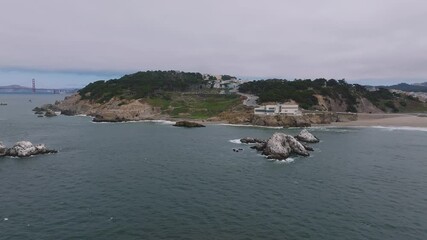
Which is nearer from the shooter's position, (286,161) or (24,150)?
(286,161)

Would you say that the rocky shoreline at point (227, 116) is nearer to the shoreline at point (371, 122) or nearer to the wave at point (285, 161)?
the shoreline at point (371, 122)

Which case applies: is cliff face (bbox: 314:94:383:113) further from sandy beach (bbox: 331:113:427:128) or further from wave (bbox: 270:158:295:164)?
wave (bbox: 270:158:295:164)

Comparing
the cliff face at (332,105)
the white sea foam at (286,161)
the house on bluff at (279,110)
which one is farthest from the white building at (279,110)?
the white sea foam at (286,161)

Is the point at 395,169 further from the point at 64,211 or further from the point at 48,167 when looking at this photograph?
the point at 48,167

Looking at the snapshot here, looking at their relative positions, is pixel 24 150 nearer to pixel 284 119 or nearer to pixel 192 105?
pixel 284 119

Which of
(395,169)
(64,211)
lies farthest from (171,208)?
(395,169)

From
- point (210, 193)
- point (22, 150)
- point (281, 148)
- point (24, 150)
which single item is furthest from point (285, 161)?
point (22, 150)
